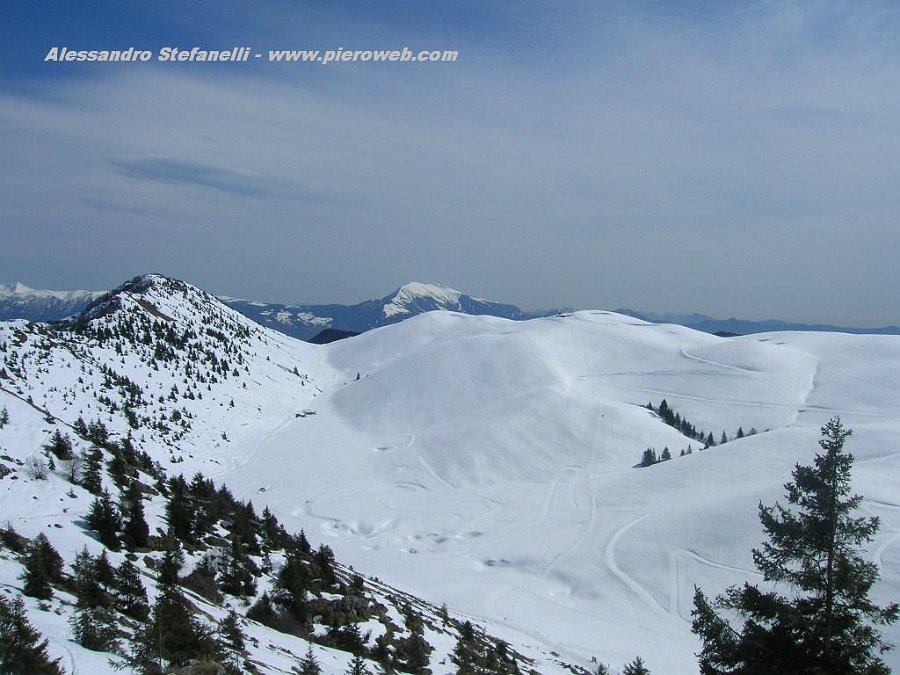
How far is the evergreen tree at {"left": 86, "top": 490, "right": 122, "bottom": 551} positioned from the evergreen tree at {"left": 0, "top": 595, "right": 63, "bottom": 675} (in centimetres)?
980

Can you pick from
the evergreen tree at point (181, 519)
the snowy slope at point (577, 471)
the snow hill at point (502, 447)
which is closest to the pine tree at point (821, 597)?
the snow hill at point (502, 447)

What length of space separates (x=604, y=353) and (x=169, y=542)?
5019 inches

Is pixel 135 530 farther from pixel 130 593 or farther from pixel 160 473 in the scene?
pixel 160 473

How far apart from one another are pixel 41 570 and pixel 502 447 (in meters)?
66.2

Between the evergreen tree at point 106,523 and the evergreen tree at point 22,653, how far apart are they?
9801mm

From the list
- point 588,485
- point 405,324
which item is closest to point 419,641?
point 588,485

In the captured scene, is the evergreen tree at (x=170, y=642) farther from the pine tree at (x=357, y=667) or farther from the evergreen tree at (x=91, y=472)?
the evergreen tree at (x=91, y=472)

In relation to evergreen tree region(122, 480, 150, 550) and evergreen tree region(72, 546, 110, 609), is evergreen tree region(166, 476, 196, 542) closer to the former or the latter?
evergreen tree region(122, 480, 150, 550)

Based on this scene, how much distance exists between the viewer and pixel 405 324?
19900 cm

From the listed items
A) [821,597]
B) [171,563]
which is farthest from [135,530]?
[821,597]

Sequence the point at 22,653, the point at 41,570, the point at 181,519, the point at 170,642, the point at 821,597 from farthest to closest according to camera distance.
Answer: the point at 181,519 < the point at 41,570 < the point at 821,597 < the point at 170,642 < the point at 22,653

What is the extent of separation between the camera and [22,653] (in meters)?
9.90

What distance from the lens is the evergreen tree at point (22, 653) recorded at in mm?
9734

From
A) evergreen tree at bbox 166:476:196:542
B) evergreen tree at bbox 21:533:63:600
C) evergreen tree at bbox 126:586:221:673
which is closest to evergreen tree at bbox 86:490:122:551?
evergreen tree at bbox 166:476:196:542
